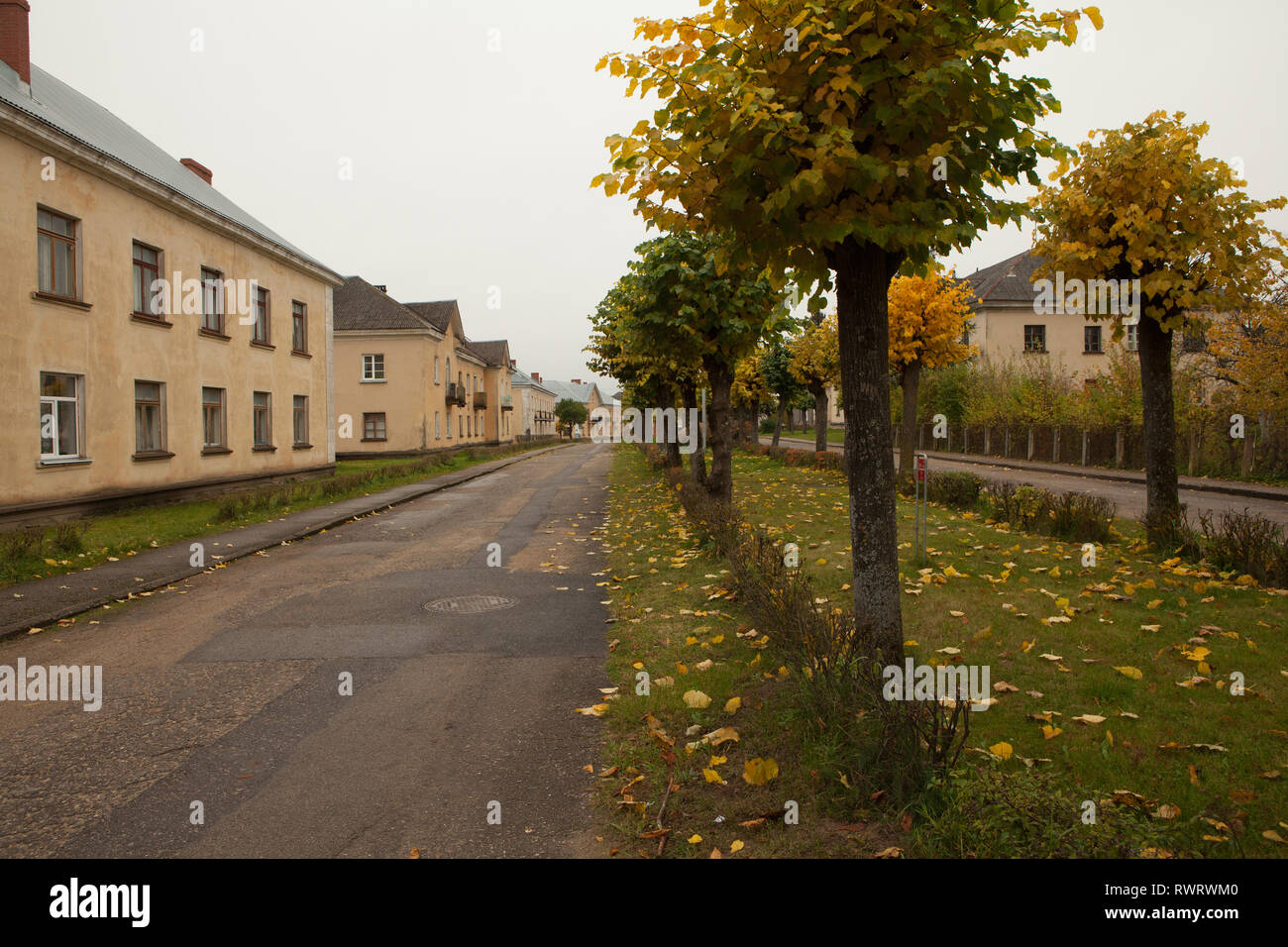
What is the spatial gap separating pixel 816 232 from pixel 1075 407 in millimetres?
30606

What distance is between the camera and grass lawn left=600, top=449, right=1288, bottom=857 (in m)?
3.22

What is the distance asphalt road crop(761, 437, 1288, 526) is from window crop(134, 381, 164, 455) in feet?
68.1

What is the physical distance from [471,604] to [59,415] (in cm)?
1285

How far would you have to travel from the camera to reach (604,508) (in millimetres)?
18125

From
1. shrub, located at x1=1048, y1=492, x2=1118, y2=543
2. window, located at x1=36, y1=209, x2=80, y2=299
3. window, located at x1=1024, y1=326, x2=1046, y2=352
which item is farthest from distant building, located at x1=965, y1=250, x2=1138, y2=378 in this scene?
window, located at x1=36, y1=209, x2=80, y2=299

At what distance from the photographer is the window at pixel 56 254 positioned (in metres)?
15.0

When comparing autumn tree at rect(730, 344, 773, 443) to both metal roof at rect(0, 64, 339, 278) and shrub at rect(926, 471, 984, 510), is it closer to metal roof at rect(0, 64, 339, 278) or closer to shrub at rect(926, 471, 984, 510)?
shrub at rect(926, 471, 984, 510)

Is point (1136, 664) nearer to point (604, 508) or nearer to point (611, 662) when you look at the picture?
point (611, 662)

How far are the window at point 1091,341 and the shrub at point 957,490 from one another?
38826 mm

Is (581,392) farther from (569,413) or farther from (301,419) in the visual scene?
(301,419)

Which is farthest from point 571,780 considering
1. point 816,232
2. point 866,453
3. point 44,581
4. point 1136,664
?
point 44,581

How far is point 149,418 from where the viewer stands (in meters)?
18.6

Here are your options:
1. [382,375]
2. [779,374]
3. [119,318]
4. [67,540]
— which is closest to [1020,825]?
[67,540]

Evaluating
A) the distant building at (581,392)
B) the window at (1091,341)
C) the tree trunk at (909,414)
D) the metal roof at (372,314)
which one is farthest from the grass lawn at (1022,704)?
the distant building at (581,392)
